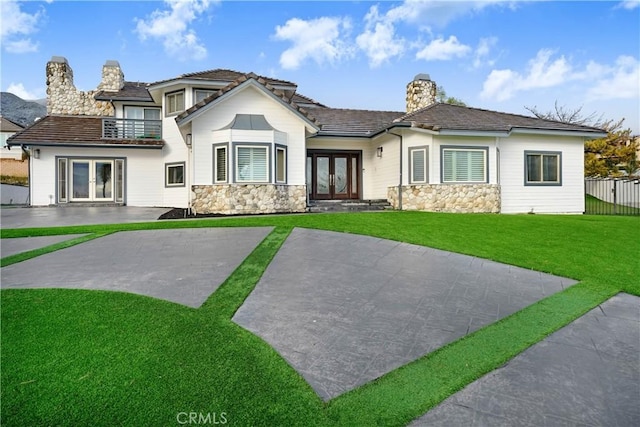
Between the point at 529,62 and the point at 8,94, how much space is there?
10992 centimetres

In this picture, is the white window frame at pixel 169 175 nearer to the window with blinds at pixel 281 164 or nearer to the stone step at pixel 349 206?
the window with blinds at pixel 281 164

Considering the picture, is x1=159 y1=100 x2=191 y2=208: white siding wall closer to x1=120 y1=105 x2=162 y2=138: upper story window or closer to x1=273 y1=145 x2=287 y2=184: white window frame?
x1=120 y1=105 x2=162 y2=138: upper story window

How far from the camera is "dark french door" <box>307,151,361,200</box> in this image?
17906mm

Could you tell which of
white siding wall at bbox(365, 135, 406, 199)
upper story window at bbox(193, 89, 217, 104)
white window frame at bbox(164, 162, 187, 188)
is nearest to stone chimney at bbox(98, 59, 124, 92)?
white window frame at bbox(164, 162, 187, 188)

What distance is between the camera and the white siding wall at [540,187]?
53.6 feet

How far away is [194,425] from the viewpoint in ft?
7.97

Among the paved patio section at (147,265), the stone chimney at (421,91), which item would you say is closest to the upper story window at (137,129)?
the paved patio section at (147,265)

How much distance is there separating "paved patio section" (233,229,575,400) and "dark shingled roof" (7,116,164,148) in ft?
46.3

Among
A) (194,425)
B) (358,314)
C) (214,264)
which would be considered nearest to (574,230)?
(358,314)

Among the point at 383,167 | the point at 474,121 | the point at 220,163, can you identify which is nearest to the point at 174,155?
the point at 220,163

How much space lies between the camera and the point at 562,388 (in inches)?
118

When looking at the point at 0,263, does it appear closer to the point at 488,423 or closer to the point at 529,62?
the point at 488,423

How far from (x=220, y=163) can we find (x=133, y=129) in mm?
7424

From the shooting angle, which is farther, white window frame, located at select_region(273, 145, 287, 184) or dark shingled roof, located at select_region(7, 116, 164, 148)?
dark shingled roof, located at select_region(7, 116, 164, 148)
